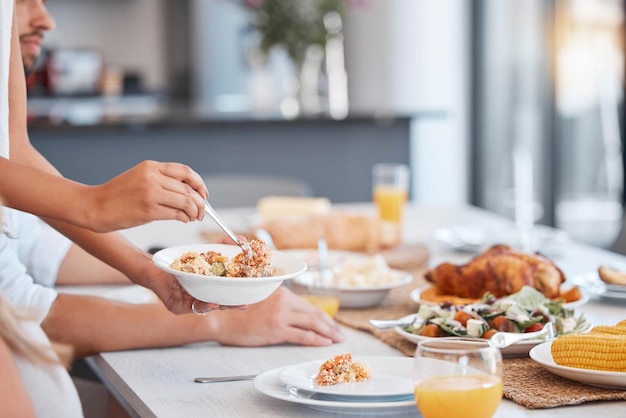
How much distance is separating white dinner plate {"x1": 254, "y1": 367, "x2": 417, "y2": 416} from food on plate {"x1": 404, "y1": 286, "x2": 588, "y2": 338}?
240 millimetres

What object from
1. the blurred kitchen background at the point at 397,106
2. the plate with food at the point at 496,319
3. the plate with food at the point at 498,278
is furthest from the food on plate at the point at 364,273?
the blurred kitchen background at the point at 397,106

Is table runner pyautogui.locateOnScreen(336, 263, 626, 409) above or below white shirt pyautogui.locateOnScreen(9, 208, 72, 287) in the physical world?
below

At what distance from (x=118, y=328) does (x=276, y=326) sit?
0.23 m

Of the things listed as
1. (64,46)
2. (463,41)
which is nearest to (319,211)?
(463,41)

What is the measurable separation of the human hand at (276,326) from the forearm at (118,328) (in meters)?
0.03

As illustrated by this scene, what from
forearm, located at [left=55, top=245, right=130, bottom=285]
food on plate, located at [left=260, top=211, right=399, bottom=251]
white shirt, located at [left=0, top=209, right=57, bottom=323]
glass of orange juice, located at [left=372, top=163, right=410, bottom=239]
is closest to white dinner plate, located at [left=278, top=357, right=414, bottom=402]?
white shirt, located at [left=0, top=209, right=57, bottom=323]

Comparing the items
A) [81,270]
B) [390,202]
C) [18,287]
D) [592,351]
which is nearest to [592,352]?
[592,351]

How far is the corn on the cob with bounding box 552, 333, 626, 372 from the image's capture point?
1.16 meters

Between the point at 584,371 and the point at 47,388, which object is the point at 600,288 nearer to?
the point at 584,371

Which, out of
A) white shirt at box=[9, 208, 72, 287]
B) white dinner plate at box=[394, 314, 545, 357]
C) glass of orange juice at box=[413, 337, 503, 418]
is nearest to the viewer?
glass of orange juice at box=[413, 337, 503, 418]

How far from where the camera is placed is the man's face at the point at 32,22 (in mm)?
1671

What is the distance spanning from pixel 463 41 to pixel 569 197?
1.15 m

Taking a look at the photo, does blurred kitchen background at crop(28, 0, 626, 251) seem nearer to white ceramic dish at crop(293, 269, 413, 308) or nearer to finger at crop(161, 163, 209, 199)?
white ceramic dish at crop(293, 269, 413, 308)

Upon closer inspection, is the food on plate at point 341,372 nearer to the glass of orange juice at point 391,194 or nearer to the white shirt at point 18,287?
the white shirt at point 18,287
